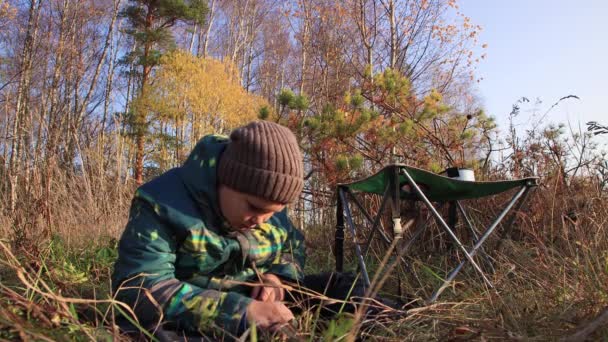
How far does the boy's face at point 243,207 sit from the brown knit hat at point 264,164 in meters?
0.02

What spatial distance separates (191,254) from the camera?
4.80 ft

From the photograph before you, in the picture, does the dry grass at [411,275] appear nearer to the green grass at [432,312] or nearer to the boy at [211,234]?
the green grass at [432,312]

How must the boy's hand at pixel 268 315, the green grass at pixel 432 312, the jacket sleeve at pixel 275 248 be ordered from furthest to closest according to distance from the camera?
the jacket sleeve at pixel 275 248 < the boy's hand at pixel 268 315 < the green grass at pixel 432 312

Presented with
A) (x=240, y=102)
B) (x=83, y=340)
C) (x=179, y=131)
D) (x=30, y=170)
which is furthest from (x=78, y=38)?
(x=83, y=340)

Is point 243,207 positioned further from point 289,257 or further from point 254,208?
point 289,257

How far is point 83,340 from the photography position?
103cm

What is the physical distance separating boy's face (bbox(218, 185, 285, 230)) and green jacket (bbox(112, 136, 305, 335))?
0.04 m

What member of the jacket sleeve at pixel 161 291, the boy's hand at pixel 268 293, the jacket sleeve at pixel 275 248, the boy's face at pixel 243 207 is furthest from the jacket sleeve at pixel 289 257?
the jacket sleeve at pixel 161 291

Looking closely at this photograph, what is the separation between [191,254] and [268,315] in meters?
0.37

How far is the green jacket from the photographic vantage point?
1.26 m

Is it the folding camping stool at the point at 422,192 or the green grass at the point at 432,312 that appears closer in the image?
the green grass at the point at 432,312

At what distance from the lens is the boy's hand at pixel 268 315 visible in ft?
3.96

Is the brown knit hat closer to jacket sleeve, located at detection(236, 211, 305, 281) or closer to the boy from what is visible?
the boy

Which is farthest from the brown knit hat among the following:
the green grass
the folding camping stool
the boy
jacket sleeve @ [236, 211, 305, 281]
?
the folding camping stool
